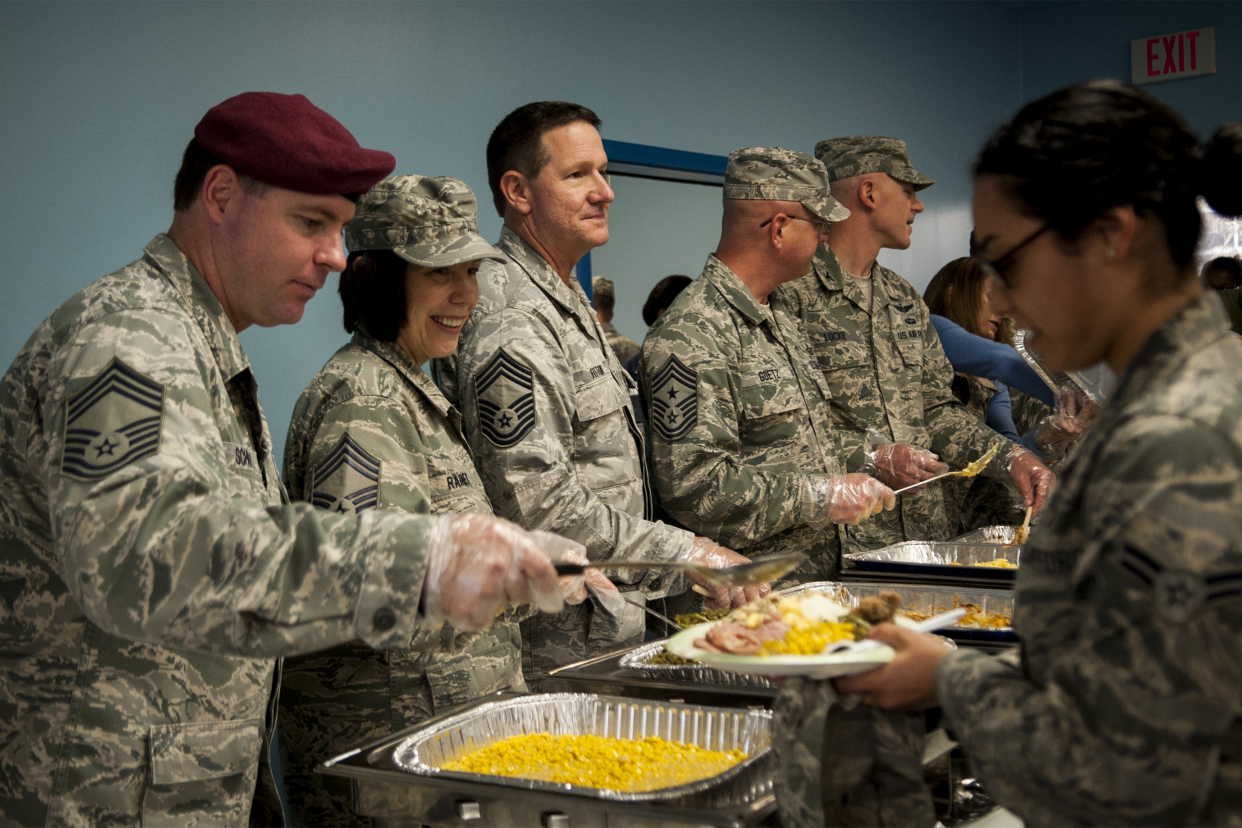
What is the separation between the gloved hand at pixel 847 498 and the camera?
99.5 inches

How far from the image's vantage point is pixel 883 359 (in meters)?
3.25

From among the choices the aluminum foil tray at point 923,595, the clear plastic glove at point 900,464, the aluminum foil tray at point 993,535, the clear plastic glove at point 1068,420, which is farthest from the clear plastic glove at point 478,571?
the clear plastic glove at point 1068,420

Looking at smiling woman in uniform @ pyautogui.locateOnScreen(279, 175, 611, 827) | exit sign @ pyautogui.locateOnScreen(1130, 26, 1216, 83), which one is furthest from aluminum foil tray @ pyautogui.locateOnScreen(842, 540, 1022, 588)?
exit sign @ pyautogui.locateOnScreen(1130, 26, 1216, 83)

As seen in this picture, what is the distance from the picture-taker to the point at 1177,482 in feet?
2.68

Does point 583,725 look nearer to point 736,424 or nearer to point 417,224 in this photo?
point 417,224

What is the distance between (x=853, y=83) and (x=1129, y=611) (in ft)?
15.3

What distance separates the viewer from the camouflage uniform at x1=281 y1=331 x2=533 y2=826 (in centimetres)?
175

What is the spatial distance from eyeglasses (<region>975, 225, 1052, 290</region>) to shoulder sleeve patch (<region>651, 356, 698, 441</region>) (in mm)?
1548

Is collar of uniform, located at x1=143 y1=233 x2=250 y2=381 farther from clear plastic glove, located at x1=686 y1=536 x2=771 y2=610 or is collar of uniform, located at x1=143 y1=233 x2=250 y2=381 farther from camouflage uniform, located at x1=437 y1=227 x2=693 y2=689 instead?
clear plastic glove, located at x1=686 y1=536 x2=771 y2=610

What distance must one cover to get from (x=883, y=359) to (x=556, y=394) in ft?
4.72

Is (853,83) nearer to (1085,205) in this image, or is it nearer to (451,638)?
(451,638)

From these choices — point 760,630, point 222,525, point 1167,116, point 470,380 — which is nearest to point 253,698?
point 222,525

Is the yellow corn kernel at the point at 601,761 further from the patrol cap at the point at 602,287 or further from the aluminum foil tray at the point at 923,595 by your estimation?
the patrol cap at the point at 602,287

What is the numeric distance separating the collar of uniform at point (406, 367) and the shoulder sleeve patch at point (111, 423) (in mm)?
724
